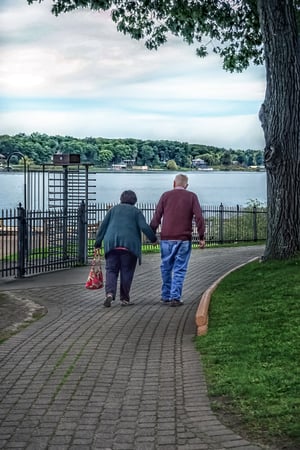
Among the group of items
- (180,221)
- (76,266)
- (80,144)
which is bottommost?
(76,266)

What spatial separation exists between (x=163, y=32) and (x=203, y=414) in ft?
61.5

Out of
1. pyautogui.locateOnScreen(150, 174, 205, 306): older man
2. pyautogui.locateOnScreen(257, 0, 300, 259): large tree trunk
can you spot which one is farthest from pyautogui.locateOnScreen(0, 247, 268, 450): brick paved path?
pyautogui.locateOnScreen(257, 0, 300, 259): large tree trunk

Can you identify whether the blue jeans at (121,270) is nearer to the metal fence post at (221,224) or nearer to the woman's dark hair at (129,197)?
the woman's dark hair at (129,197)

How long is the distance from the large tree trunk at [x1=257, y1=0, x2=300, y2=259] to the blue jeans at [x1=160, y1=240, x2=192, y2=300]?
3.56 m

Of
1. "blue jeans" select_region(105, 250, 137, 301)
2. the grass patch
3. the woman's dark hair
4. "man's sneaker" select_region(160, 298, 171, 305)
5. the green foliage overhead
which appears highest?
the green foliage overhead

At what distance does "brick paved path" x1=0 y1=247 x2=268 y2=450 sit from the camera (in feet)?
17.2

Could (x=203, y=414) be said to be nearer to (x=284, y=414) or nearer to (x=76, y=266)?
(x=284, y=414)

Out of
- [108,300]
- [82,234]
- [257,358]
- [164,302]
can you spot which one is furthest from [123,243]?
[82,234]

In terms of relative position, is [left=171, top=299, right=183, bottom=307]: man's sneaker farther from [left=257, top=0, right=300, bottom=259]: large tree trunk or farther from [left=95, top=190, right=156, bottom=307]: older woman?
[left=257, top=0, right=300, bottom=259]: large tree trunk

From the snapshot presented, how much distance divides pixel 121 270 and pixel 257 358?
4.74 m

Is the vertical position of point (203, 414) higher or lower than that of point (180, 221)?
lower

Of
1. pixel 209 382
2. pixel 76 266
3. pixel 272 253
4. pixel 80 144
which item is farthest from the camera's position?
pixel 80 144

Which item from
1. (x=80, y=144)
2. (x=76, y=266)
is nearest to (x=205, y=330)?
(x=76, y=266)

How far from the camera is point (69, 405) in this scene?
6.04m
